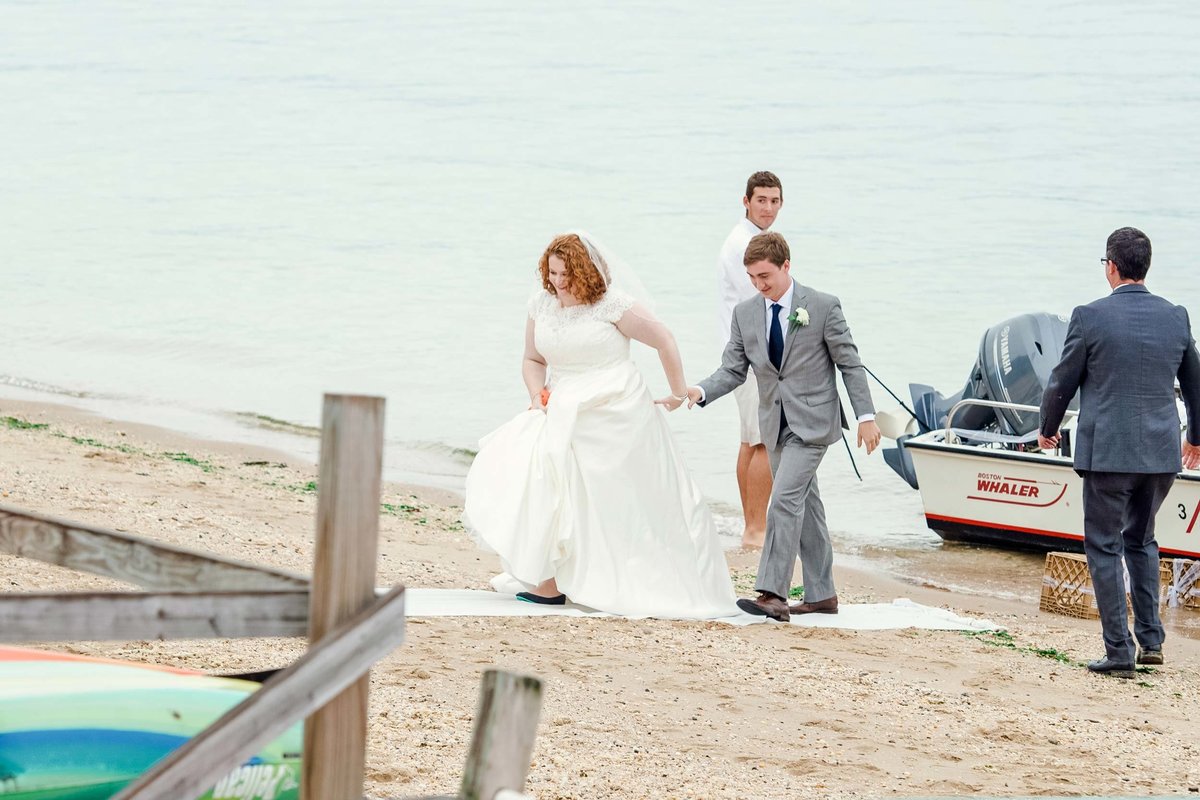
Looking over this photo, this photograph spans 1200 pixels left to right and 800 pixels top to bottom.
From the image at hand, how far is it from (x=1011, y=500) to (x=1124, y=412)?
415 cm

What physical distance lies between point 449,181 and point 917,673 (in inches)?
1559

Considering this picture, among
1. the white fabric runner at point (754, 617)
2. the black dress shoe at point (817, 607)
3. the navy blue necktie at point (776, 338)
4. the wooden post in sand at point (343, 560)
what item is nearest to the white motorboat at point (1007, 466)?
the white fabric runner at point (754, 617)

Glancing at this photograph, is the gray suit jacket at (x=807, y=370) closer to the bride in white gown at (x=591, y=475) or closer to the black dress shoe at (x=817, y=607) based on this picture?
the bride in white gown at (x=591, y=475)

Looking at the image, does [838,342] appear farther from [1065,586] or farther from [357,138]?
[357,138]

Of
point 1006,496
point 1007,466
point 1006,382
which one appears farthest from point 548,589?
point 1006,382

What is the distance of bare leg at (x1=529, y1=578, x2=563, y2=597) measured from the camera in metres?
7.36

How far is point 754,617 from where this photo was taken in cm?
747

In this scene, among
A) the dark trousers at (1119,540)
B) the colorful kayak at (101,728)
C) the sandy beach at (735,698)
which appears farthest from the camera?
the dark trousers at (1119,540)

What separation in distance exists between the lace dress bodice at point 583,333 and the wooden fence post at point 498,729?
481cm

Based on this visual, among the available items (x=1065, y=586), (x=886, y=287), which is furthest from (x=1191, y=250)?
(x=1065, y=586)

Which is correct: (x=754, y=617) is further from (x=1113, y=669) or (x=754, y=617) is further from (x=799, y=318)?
(x=1113, y=669)

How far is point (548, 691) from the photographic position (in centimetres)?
590

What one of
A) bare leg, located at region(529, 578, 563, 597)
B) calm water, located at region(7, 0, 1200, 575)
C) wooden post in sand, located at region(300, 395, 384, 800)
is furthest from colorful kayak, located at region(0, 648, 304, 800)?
calm water, located at region(7, 0, 1200, 575)

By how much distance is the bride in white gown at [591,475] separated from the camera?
23.7 feet
